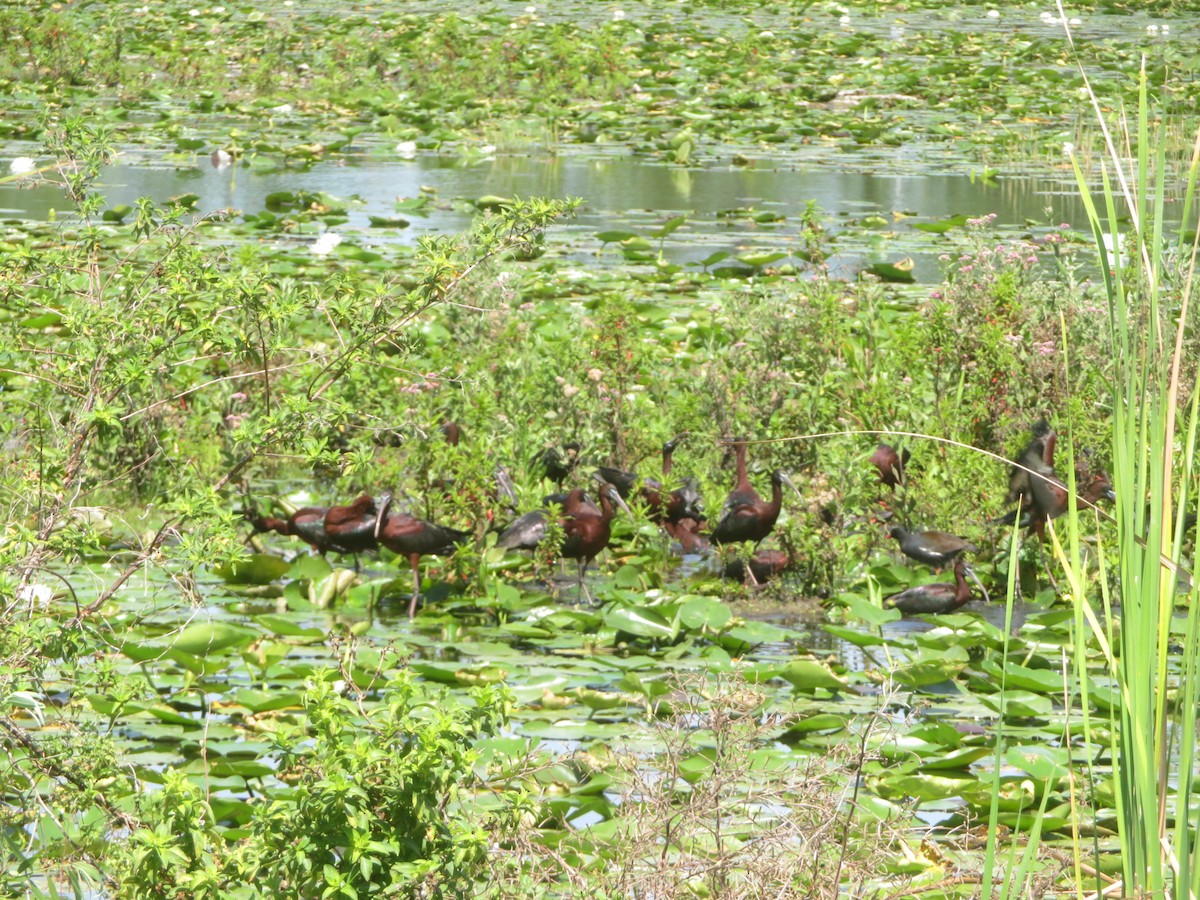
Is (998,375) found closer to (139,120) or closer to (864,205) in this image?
(864,205)

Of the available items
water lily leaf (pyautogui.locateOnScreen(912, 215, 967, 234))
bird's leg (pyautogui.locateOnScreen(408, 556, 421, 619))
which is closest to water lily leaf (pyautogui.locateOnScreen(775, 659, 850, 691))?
bird's leg (pyautogui.locateOnScreen(408, 556, 421, 619))

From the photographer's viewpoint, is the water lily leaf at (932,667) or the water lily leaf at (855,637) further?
the water lily leaf at (855,637)

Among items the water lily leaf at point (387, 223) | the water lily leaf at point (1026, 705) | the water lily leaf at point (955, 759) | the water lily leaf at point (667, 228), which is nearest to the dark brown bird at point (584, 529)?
the water lily leaf at point (1026, 705)

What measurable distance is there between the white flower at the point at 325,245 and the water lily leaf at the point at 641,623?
5262 mm

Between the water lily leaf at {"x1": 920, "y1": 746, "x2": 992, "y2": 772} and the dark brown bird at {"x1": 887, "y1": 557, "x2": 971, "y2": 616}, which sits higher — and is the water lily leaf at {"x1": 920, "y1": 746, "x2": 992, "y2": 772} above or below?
above

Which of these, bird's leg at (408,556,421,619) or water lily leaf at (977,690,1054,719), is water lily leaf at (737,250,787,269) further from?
water lily leaf at (977,690,1054,719)

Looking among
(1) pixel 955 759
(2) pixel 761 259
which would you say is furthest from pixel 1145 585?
(2) pixel 761 259

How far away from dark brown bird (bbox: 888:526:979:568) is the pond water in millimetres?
4436

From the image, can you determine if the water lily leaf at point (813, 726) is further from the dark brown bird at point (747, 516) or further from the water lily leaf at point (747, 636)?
the dark brown bird at point (747, 516)

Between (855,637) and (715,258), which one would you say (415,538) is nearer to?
(855,637)

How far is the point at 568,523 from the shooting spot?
5.75 m

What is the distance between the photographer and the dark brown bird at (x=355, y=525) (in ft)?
18.6

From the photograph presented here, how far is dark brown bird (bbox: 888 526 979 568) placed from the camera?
5727 mm

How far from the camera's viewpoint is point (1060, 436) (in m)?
6.71
